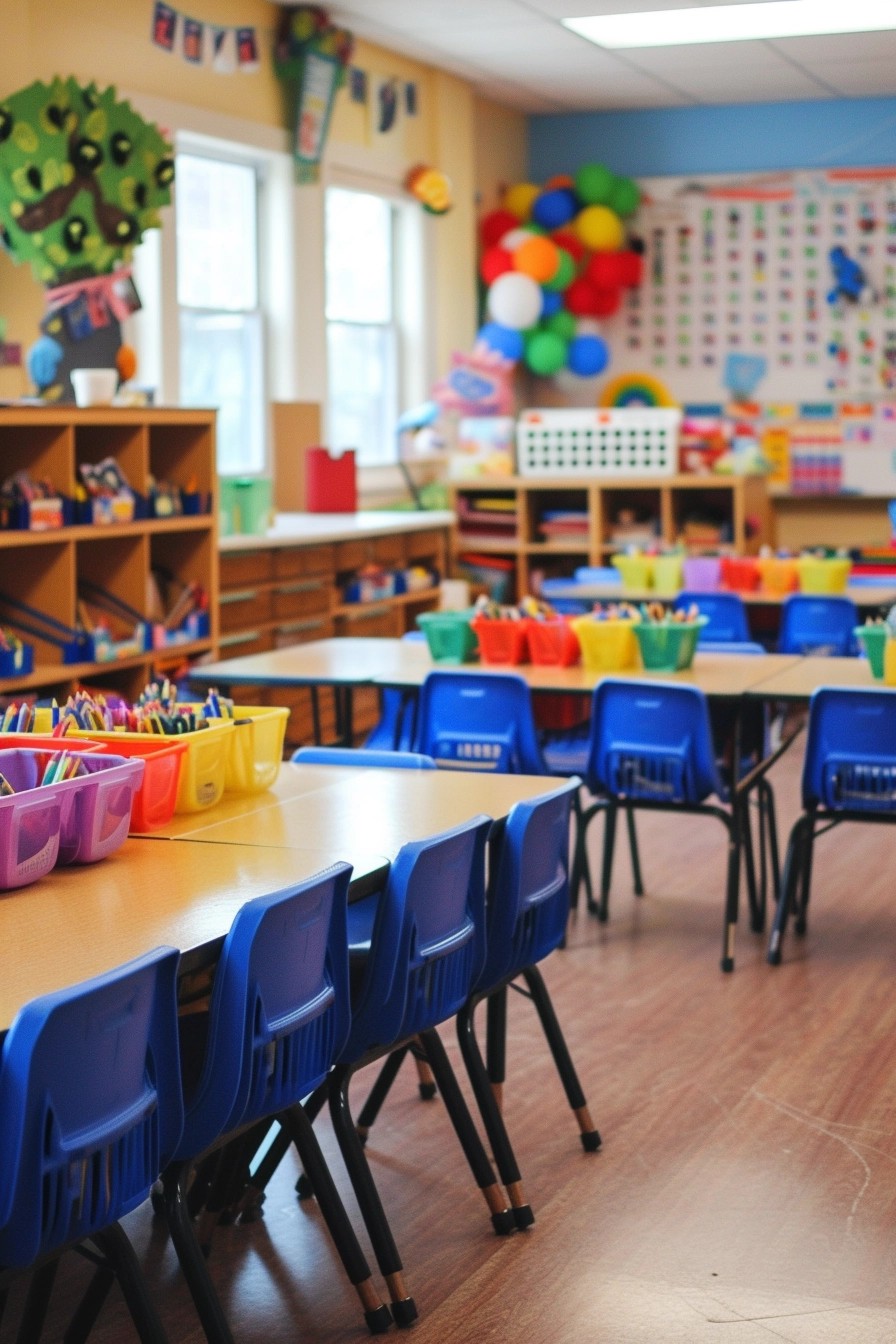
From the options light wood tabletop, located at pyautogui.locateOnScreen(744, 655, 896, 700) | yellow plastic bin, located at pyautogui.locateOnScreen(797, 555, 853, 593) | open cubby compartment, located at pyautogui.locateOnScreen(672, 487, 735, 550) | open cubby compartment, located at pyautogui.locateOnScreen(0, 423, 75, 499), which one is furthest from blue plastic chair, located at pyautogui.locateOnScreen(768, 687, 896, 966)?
open cubby compartment, located at pyautogui.locateOnScreen(672, 487, 735, 550)

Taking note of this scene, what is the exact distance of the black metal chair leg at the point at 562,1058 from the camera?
11.3 feet

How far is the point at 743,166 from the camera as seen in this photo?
10.4 meters

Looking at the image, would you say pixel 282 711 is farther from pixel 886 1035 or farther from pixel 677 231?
pixel 677 231

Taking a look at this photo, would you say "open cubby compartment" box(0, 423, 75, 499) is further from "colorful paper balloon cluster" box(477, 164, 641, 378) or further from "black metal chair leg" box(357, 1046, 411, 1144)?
"colorful paper balloon cluster" box(477, 164, 641, 378)

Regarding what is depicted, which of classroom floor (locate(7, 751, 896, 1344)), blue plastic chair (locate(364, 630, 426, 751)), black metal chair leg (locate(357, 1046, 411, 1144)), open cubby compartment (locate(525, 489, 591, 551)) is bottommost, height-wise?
classroom floor (locate(7, 751, 896, 1344))

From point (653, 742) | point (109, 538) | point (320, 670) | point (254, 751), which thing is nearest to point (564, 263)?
point (109, 538)

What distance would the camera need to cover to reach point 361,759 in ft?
12.8

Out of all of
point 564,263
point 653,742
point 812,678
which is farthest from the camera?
point 564,263

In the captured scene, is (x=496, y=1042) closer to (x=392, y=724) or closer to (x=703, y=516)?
(x=392, y=724)

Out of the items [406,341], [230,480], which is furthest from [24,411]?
[406,341]

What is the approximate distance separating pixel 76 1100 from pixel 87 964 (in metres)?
0.28

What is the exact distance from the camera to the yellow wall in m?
6.54

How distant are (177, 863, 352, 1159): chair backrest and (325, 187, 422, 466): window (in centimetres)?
650

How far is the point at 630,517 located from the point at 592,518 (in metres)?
0.25
